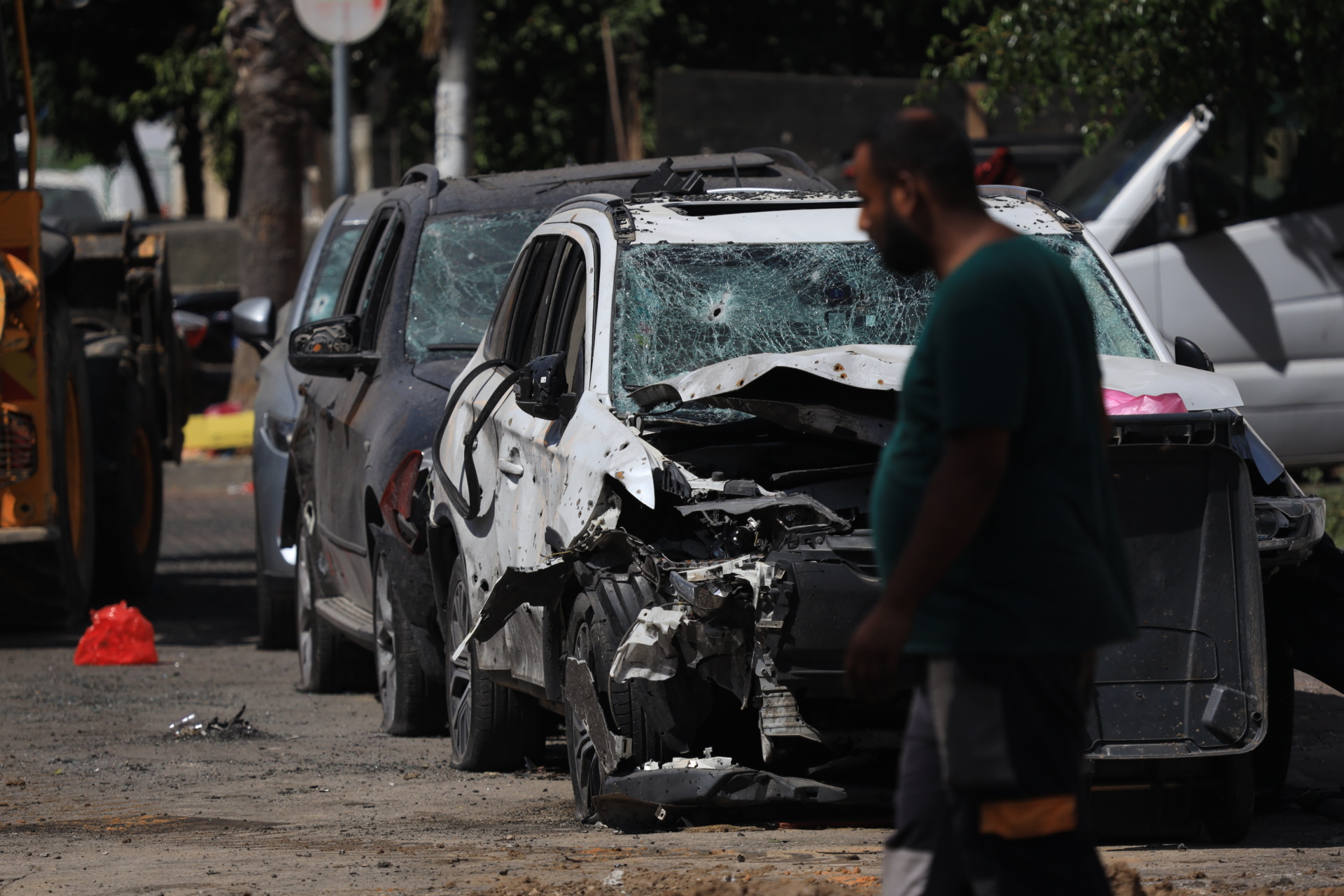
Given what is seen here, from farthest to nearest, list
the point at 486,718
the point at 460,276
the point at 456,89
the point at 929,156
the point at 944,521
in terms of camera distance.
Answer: the point at 456,89 < the point at 460,276 < the point at 486,718 < the point at 929,156 < the point at 944,521

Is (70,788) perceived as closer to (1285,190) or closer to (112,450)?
(112,450)

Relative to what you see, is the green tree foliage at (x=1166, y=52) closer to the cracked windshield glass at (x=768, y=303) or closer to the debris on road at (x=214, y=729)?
the cracked windshield glass at (x=768, y=303)

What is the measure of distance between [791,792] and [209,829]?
5.40ft

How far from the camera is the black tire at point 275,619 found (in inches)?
395

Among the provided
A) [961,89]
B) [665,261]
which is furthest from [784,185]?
[961,89]

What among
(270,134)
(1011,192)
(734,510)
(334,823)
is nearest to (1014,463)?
(734,510)

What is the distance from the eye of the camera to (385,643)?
7.48 meters

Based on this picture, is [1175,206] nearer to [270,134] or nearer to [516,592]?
[516,592]

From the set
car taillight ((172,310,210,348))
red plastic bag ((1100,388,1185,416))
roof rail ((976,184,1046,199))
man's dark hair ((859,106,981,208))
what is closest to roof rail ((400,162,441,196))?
roof rail ((976,184,1046,199))

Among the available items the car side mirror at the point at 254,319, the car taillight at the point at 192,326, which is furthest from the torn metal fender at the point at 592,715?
the car taillight at the point at 192,326

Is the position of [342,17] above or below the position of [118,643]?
above

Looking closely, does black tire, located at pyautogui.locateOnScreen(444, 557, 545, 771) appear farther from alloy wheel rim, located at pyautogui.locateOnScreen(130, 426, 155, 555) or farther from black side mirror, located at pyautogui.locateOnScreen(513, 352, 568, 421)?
alloy wheel rim, located at pyautogui.locateOnScreen(130, 426, 155, 555)

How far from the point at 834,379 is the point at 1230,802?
145cm

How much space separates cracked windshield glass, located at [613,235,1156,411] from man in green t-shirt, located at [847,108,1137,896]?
2761mm
